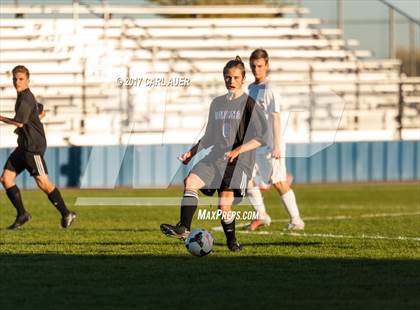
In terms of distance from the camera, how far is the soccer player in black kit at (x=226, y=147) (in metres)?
11.4

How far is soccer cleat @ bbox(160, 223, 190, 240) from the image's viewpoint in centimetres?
1122

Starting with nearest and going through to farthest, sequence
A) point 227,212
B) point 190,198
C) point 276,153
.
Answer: point 190,198 < point 227,212 < point 276,153

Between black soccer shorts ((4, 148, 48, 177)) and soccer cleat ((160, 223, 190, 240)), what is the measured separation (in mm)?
4324

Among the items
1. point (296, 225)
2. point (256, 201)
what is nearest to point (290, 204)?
point (296, 225)

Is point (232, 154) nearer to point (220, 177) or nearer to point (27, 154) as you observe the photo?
point (220, 177)

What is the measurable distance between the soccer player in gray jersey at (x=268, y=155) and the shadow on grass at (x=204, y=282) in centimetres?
352

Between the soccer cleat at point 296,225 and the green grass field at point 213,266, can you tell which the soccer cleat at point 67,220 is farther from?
the soccer cleat at point 296,225

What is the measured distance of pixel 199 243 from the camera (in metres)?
11.2

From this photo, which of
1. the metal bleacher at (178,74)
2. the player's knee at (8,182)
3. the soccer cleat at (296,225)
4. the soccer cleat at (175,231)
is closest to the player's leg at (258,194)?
the soccer cleat at (296,225)

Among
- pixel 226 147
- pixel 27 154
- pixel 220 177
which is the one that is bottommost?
pixel 220 177

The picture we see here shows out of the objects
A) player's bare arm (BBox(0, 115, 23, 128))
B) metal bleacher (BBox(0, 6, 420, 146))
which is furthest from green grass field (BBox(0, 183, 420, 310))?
metal bleacher (BBox(0, 6, 420, 146))

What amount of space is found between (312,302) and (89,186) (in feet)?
58.0

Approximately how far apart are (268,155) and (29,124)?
299 centimetres

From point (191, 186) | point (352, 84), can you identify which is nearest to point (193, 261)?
point (191, 186)
